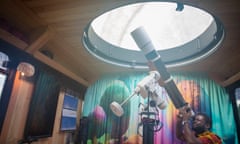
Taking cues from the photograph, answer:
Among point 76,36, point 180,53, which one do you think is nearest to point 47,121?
point 76,36

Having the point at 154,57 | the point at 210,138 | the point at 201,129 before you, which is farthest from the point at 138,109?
the point at 154,57

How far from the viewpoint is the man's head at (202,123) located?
219 centimetres

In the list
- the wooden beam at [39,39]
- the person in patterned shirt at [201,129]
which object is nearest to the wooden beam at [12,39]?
the wooden beam at [39,39]

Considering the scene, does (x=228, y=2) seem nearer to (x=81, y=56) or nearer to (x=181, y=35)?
(x=181, y=35)

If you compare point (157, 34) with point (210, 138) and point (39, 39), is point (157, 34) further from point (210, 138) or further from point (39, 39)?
point (39, 39)

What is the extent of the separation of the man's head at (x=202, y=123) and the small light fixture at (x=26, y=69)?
2.12 m

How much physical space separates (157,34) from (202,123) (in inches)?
61.8

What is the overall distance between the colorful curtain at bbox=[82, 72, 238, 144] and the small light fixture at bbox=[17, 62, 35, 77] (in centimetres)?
121

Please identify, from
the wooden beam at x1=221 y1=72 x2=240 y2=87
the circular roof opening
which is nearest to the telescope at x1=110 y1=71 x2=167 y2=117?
the circular roof opening

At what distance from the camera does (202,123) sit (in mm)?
2227

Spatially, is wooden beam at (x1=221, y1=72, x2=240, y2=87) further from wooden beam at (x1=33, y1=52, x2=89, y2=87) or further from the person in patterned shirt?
wooden beam at (x1=33, y1=52, x2=89, y2=87)

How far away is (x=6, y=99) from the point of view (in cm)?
148

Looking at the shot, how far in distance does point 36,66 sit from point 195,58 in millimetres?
2009

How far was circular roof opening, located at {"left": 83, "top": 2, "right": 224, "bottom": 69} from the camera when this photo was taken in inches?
83.1
